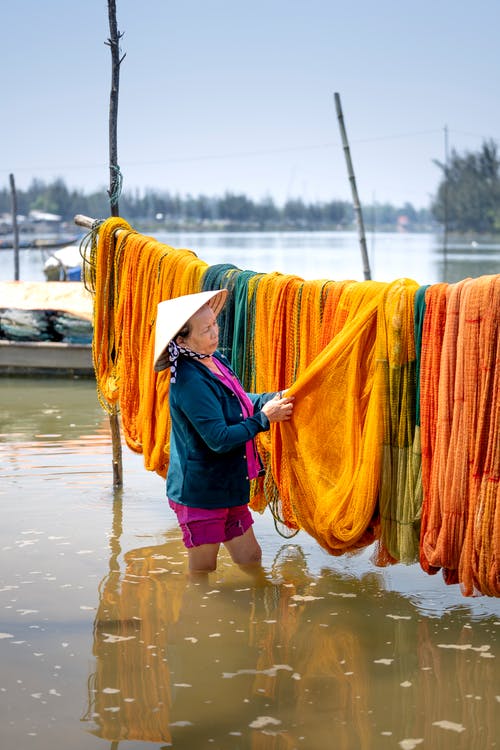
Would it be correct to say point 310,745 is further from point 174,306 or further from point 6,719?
point 174,306

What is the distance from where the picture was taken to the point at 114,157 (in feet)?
23.6

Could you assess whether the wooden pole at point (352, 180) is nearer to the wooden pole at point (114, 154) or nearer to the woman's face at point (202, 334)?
the wooden pole at point (114, 154)

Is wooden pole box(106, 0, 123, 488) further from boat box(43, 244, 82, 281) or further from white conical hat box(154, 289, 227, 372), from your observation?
boat box(43, 244, 82, 281)

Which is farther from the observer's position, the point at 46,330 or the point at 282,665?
the point at 46,330

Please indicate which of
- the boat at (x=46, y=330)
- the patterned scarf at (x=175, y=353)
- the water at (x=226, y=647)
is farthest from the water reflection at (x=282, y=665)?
the boat at (x=46, y=330)

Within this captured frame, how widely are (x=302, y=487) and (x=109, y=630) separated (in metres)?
1.03

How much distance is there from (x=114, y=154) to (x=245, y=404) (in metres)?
3.22

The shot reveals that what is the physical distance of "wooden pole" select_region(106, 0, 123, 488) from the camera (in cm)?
690

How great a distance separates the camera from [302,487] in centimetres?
467

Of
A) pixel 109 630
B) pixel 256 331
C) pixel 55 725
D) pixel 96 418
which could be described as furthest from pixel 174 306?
pixel 96 418

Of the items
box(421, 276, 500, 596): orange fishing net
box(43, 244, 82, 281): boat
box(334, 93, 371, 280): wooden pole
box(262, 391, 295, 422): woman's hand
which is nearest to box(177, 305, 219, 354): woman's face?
box(262, 391, 295, 422): woman's hand

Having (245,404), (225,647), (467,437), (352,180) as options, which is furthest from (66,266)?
(467,437)

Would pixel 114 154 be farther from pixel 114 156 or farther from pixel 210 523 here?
pixel 210 523

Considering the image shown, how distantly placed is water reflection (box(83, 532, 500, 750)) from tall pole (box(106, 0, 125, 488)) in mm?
1702
